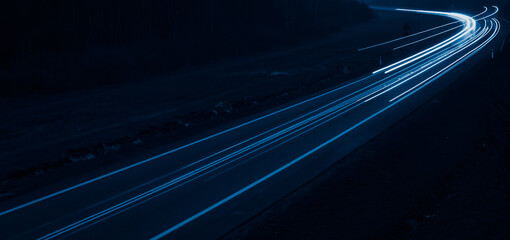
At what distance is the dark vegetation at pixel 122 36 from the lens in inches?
1104

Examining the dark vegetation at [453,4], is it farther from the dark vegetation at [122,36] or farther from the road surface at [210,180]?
the road surface at [210,180]

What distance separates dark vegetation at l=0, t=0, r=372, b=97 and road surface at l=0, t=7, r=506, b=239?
46.4 feet

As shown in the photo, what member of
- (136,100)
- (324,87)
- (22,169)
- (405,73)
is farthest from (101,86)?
(405,73)

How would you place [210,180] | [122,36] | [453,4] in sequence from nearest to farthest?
1. [210,180]
2. [122,36]
3. [453,4]

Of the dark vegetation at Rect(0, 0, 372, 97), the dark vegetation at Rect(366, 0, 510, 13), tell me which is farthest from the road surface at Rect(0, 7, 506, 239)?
the dark vegetation at Rect(366, 0, 510, 13)

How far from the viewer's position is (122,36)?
39.0 m

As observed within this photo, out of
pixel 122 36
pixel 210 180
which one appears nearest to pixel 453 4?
pixel 122 36

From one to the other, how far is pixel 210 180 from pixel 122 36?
99.5ft

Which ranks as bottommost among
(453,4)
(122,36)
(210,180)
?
(210,180)

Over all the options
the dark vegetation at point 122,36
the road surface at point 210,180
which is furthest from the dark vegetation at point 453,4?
the road surface at point 210,180

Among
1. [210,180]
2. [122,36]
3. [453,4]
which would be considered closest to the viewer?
[210,180]

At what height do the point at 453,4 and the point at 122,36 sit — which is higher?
the point at 453,4

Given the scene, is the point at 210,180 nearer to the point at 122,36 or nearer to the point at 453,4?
the point at 122,36

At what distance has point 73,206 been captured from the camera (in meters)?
9.88
